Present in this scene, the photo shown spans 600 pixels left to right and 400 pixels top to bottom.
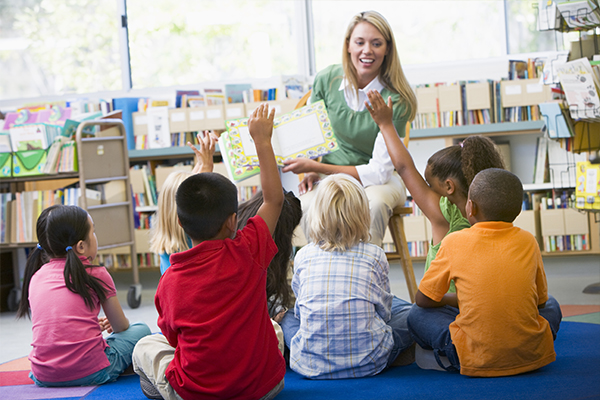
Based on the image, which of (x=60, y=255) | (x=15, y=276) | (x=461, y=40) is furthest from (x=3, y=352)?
(x=461, y=40)

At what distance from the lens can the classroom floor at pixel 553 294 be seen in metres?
2.42

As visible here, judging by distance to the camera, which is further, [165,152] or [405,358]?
[165,152]

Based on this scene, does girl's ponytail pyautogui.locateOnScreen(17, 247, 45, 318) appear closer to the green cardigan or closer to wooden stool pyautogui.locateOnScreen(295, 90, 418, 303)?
the green cardigan

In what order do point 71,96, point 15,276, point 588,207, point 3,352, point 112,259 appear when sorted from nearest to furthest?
1. point 3,352
2. point 588,207
3. point 15,276
4. point 112,259
5. point 71,96

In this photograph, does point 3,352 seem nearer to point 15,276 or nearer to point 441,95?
point 15,276

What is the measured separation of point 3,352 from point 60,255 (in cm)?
95

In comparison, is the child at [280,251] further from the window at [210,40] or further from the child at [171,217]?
the window at [210,40]

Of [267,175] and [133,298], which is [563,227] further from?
[267,175]

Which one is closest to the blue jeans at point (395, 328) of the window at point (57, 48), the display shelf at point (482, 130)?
the display shelf at point (482, 130)

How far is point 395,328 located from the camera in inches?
69.6

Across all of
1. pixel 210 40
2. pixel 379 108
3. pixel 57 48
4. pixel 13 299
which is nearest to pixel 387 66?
pixel 379 108

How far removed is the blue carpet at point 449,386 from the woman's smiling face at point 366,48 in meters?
1.26

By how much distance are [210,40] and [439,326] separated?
402cm

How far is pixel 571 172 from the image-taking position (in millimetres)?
3842
